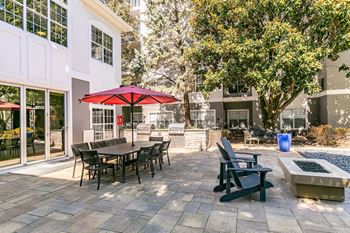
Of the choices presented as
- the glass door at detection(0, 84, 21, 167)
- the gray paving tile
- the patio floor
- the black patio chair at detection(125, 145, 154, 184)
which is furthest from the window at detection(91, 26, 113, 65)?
the gray paving tile

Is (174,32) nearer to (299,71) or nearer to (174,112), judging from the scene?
(174,112)

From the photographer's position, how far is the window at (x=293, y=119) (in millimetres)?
16812

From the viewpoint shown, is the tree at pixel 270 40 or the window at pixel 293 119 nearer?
the tree at pixel 270 40

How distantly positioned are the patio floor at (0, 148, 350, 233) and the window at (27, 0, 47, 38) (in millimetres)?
5149

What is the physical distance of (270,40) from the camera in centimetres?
1066

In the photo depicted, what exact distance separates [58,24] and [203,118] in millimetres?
12343

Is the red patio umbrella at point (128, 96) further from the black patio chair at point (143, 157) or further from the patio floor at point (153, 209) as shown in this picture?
the patio floor at point (153, 209)

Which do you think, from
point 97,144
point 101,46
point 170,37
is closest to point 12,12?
point 101,46

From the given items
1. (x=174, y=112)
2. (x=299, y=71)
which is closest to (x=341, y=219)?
(x=299, y=71)

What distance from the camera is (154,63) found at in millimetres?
14938

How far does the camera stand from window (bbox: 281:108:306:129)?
1681 centimetres

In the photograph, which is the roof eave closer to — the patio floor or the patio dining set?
the patio dining set

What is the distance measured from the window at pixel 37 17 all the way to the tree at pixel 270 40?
7.18 metres

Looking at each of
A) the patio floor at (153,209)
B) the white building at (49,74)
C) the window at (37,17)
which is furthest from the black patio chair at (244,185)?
the window at (37,17)
